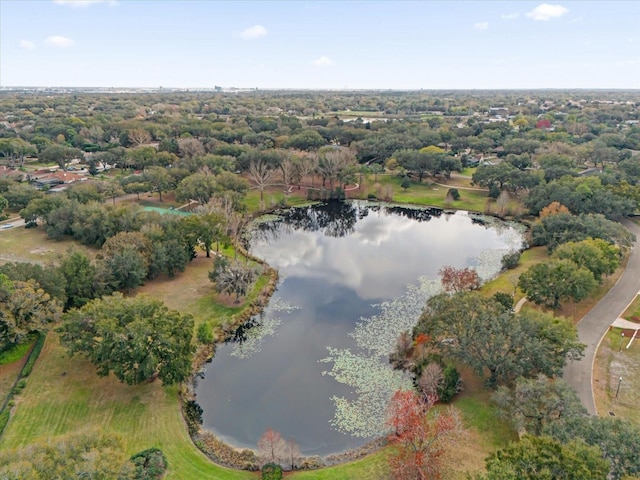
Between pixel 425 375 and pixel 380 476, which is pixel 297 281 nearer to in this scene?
pixel 425 375

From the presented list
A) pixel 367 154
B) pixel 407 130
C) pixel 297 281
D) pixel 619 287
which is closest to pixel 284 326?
pixel 297 281

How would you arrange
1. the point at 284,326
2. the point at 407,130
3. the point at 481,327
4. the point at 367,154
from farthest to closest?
the point at 407,130 → the point at 367,154 → the point at 284,326 → the point at 481,327

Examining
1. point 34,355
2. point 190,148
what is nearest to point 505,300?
point 34,355

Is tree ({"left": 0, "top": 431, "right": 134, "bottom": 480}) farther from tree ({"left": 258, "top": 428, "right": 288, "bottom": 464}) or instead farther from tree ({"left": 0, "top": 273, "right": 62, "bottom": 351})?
tree ({"left": 0, "top": 273, "right": 62, "bottom": 351})

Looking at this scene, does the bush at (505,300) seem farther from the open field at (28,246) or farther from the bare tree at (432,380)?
the open field at (28,246)

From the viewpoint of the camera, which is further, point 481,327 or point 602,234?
point 602,234

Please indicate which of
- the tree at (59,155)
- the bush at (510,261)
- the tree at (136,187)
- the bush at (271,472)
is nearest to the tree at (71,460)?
the bush at (271,472)

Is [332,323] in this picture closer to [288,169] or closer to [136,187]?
[288,169]
